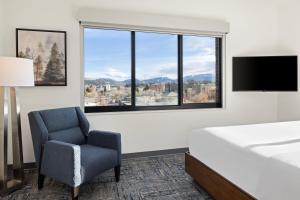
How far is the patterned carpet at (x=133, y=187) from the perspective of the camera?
7.72 feet

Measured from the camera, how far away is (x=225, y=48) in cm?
392

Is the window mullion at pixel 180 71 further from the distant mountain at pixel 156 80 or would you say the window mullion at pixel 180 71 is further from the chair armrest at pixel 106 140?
the chair armrest at pixel 106 140

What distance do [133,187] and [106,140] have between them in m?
0.62

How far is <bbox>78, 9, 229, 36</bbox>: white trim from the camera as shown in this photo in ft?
10.6

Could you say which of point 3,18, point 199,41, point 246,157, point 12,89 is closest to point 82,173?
point 12,89

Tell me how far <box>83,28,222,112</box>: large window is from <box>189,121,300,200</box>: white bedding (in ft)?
4.52

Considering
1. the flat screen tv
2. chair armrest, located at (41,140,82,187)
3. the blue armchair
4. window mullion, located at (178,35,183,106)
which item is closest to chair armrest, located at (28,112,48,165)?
the blue armchair

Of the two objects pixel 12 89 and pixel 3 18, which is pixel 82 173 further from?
pixel 3 18

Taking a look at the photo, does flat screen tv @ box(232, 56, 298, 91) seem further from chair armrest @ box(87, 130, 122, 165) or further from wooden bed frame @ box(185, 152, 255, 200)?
chair armrest @ box(87, 130, 122, 165)

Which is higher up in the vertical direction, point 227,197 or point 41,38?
point 41,38

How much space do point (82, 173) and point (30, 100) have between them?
1498 millimetres

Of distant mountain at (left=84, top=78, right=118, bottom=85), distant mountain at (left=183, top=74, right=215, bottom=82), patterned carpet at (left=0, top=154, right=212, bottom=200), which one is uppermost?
distant mountain at (left=183, top=74, right=215, bottom=82)

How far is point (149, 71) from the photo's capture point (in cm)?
378

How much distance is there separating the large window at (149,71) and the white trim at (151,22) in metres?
0.17
